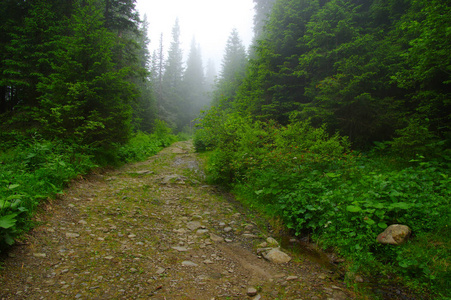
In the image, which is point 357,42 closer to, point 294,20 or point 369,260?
point 294,20

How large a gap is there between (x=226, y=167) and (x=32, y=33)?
11.7 metres

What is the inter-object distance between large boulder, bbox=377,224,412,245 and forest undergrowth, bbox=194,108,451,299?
9cm

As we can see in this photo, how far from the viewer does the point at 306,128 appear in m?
9.59

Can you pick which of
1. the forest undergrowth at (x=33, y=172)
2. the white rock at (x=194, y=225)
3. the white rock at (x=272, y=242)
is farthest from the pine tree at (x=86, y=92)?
the white rock at (x=272, y=242)

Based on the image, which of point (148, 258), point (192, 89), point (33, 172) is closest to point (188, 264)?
point (148, 258)

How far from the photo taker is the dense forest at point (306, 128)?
140 inches

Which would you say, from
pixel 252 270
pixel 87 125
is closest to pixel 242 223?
pixel 252 270

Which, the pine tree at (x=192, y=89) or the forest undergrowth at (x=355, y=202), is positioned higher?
the pine tree at (x=192, y=89)

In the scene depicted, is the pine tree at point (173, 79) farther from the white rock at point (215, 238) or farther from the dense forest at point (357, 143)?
the white rock at point (215, 238)

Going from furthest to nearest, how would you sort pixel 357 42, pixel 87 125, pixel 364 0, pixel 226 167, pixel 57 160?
pixel 364 0
pixel 357 42
pixel 226 167
pixel 87 125
pixel 57 160

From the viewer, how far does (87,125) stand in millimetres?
7219

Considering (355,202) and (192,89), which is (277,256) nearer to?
(355,202)

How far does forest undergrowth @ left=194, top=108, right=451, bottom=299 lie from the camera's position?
9.74 ft

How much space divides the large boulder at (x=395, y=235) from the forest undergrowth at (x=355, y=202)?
3.4 inches
